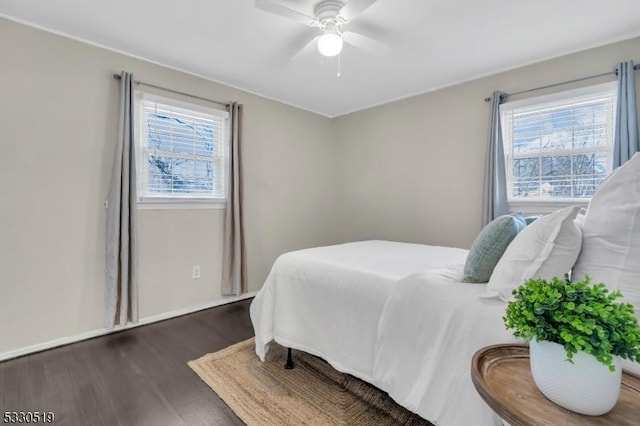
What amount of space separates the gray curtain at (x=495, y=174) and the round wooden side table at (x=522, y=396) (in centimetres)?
228

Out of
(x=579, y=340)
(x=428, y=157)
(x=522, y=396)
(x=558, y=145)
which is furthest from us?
(x=428, y=157)

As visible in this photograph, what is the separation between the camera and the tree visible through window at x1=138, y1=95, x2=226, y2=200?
2893 mm

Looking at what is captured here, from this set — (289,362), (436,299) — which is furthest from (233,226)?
(436,299)

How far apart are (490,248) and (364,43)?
68.5 inches

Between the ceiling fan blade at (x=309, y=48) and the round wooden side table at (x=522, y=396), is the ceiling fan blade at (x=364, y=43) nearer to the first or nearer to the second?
the ceiling fan blade at (x=309, y=48)

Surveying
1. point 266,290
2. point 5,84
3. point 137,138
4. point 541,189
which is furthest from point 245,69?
point 541,189

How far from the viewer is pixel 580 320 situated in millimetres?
722

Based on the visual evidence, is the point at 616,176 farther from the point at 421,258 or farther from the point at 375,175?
the point at 375,175

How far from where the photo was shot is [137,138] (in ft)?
9.23

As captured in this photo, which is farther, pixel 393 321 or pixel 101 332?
pixel 101 332

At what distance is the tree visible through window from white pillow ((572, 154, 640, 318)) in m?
3.14

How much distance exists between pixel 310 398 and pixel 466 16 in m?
2.80

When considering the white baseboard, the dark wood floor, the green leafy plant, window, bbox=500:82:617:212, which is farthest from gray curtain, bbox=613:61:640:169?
the white baseboard

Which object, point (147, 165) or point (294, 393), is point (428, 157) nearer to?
point (294, 393)
